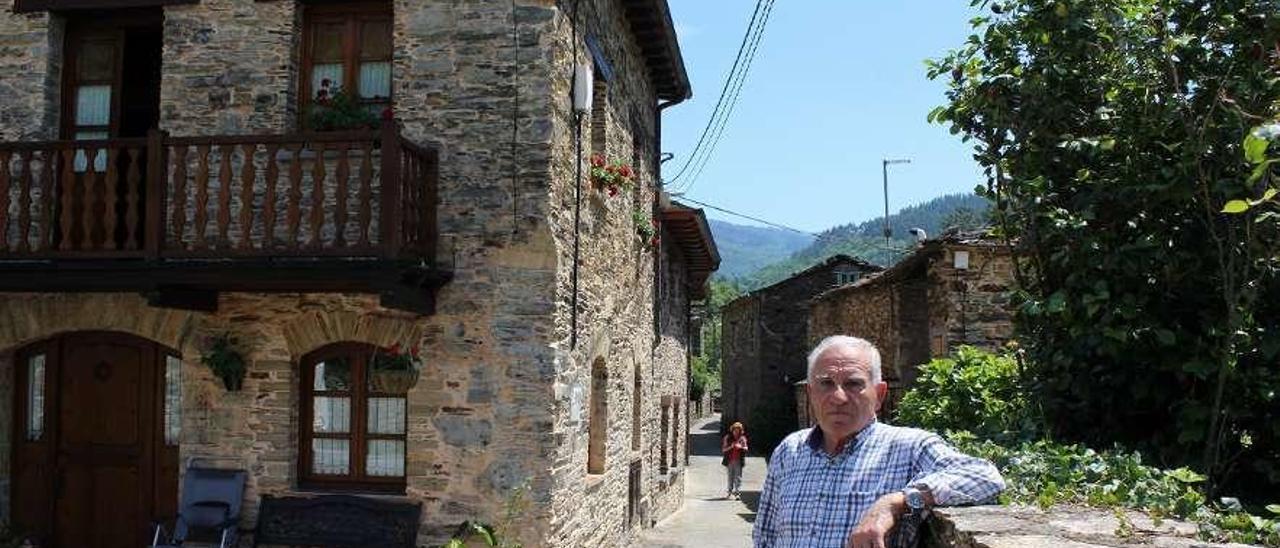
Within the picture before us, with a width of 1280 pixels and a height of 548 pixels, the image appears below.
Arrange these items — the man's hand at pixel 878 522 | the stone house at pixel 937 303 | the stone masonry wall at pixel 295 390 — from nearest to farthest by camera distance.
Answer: the man's hand at pixel 878 522 < the stone masonry wall at pixel 295 390 < the stone house at pixel 937 303

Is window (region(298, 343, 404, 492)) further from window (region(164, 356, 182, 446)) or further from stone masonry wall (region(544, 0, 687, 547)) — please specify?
stone masonry wall (region(544, 0, 687, 547))

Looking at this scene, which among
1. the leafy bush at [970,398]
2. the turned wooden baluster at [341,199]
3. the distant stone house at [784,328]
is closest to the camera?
the leafy bush at [970,398]

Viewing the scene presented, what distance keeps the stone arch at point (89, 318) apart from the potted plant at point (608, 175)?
12.5 ft

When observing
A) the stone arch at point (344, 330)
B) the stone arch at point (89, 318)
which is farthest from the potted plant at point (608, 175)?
the stone arch at point (89, 318)

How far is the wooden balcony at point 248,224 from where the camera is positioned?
24.3 ft

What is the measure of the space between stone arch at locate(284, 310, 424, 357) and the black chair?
1.20 m

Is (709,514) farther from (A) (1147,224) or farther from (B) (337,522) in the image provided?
(A) (1147,224)

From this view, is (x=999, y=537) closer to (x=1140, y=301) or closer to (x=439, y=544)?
(x=1140, y=301)

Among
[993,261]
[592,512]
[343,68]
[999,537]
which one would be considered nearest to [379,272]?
[343,68]

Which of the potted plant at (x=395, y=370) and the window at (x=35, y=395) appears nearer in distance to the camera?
the potted plant at (x=395, y=370)

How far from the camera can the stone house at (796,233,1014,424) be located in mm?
13344

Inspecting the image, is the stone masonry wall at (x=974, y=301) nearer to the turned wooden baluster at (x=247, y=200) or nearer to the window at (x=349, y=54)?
the window at (x=349, y=54)

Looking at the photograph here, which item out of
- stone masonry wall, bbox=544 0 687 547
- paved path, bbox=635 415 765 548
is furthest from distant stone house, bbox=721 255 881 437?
stone masonry wall, bbox=544 0 687 547

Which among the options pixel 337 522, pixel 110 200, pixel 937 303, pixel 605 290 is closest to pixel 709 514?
pixel 937 303
